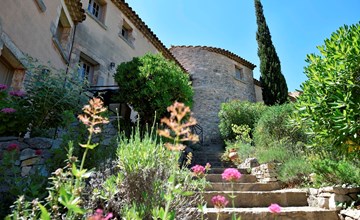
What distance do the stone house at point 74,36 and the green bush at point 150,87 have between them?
4.60ft

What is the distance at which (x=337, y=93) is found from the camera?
126 inches

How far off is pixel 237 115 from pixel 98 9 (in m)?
7.56

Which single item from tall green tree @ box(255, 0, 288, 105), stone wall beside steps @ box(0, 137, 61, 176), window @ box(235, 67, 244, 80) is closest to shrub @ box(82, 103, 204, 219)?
stone wall beside steps @ box(0, 137, 61, 176)

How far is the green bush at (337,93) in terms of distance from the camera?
9.95ft

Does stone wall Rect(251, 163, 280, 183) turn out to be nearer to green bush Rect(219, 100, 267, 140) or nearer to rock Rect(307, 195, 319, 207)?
rock Rect(307, 195, 319, 207)

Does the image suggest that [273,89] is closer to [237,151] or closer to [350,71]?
[237,151]

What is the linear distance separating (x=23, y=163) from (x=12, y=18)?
3.05m

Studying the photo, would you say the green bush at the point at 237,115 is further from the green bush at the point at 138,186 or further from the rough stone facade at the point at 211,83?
the green bush at the point at 138,186

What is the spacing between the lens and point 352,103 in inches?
117

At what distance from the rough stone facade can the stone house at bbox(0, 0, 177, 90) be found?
2825 millimetres

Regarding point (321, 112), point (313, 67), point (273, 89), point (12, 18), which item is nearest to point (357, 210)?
point (321, 112)

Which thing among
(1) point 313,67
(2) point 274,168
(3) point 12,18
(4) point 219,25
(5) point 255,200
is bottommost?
(5) point 255,200

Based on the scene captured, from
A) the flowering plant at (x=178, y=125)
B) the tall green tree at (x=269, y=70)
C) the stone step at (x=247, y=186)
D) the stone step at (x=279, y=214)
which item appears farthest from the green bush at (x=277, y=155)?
the tall green tree at (x=269, y=70)

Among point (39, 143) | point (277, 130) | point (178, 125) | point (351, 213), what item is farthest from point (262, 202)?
point (277, 130)
